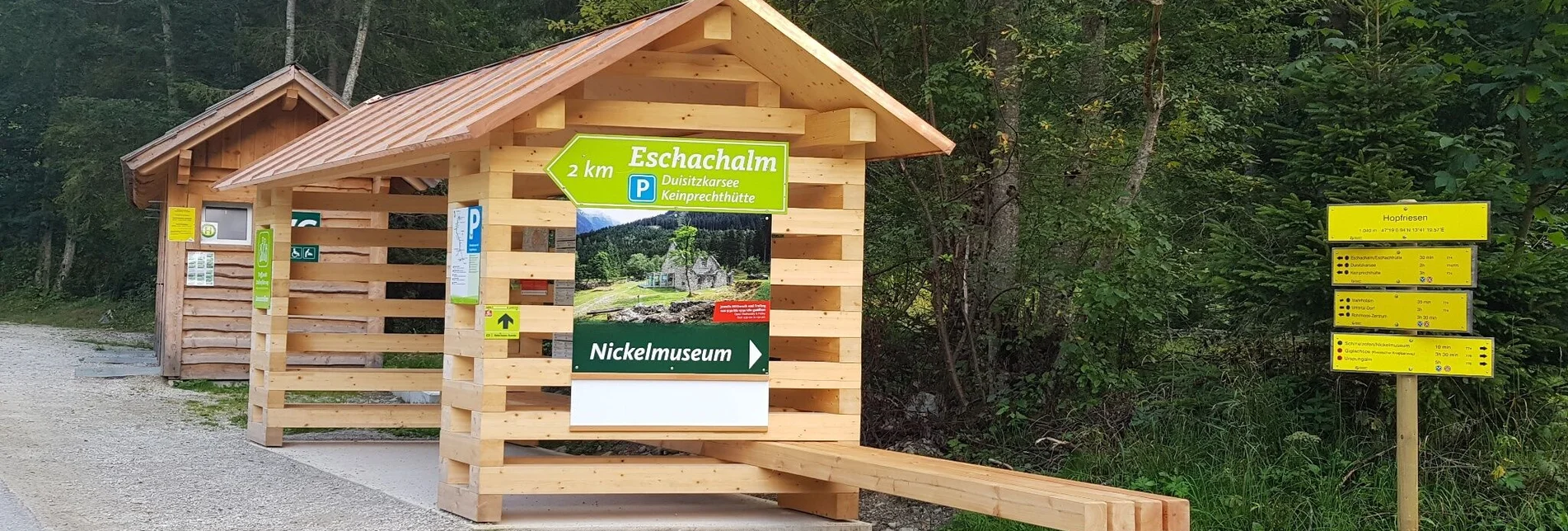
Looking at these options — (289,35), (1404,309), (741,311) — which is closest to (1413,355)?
(1404,309)

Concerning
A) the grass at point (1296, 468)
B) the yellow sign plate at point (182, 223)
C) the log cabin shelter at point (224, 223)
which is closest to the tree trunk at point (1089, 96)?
the grass at point (1296, 468)

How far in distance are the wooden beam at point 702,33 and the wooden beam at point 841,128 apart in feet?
2.63

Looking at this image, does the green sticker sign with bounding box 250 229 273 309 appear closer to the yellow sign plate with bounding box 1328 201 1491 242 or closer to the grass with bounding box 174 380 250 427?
the grass with bounding box 174 380 250 427

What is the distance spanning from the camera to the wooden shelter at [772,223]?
301 inches

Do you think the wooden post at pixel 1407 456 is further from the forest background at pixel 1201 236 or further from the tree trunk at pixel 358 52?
the tree trunk at pixel 358 52

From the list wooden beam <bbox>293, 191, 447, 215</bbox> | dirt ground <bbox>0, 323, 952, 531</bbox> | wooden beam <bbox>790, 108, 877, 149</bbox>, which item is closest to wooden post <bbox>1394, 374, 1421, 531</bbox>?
dirt ground <bbox>0, 323, 952, 531</bbox>

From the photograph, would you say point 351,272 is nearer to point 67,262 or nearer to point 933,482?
point 933,482

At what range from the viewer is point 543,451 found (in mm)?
11172

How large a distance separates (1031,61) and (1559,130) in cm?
370

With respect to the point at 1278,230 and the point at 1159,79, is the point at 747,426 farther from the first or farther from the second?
the point at 1159,79

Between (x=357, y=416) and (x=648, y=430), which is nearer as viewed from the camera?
(x=648, y=430)

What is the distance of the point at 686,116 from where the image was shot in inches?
315

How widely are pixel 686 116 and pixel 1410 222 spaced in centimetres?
395

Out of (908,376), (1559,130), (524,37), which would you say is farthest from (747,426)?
(524,37)
